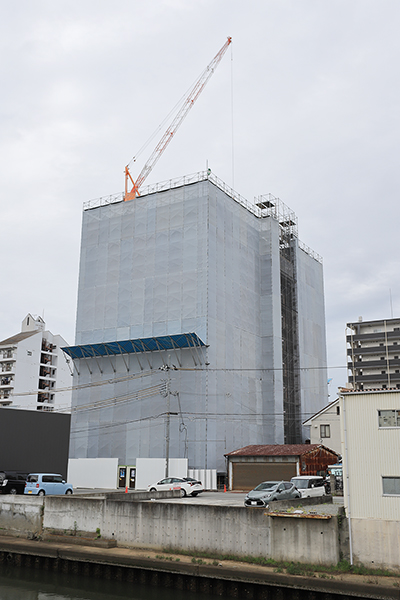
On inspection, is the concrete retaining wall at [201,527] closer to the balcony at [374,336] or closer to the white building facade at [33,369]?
the balcony at [374,336]

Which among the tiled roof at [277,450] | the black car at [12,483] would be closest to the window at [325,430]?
the tiled roof at [277,450]

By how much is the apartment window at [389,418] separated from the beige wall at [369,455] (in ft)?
0.52

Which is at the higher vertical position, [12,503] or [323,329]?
[323,329]

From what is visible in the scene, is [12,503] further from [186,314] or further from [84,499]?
[186,314]

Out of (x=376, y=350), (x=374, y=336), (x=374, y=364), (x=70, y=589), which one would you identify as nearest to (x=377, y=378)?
(x=374, y=364)

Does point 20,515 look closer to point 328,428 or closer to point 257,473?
point 257,473

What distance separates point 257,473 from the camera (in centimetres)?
5091

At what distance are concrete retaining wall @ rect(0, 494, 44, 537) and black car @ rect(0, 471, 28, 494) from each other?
7795mm

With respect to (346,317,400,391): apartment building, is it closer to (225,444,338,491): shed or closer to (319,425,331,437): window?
(319,425,331,437): window

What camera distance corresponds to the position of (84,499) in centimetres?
3069

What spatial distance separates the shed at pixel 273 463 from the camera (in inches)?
1918

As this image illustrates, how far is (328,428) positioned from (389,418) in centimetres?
4677

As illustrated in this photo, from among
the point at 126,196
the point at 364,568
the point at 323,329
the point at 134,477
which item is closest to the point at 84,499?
the point at 364,568

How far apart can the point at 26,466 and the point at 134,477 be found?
11.5 m
